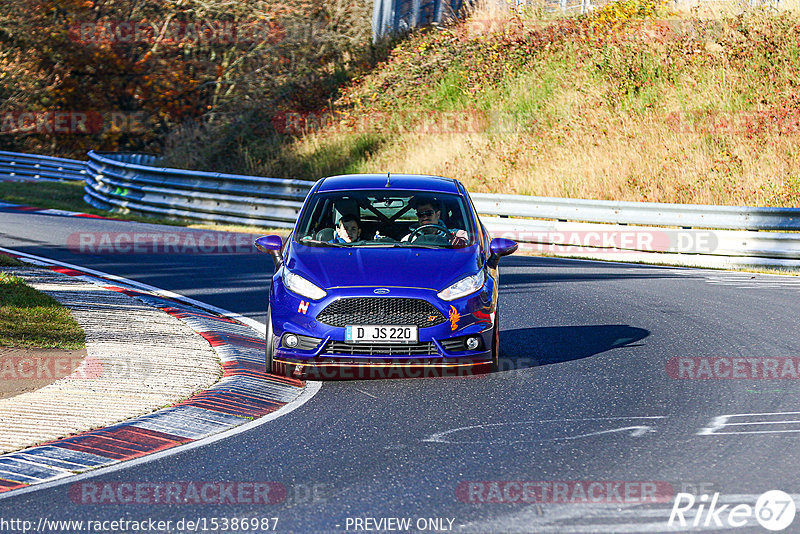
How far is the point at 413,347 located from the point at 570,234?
10955mm

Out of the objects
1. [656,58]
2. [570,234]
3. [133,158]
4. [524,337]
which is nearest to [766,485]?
[524,337]

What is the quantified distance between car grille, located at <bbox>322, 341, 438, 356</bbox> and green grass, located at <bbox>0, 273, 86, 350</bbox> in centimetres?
269

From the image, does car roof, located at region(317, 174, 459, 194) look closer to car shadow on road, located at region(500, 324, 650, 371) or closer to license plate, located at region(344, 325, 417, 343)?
car shadow on road, located at region(500, 324, 650, 371)

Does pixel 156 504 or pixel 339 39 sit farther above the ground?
pixel 339 39

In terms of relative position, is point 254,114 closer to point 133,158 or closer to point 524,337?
point 133,158

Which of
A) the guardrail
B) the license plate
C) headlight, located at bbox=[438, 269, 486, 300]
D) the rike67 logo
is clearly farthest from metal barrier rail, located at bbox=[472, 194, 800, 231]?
the rike67 logo

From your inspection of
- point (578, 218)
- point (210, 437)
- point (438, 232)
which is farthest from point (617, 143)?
point (210, 437)

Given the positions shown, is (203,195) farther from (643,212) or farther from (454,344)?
(454,344)

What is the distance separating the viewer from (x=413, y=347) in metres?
8.23

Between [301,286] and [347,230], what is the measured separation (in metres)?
1.21

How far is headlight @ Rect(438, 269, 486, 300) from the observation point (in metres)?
8.38

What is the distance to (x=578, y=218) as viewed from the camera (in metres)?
18.9

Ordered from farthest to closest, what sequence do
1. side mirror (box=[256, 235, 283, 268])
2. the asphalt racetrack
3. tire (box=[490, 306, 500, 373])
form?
side mirror (box=[256, 235, 283, 268]) < tire (box=[490, 306, 500, 373]) < the asphalt racetrack

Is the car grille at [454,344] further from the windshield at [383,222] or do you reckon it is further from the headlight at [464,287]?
Answer: the windshield at [383,222]
